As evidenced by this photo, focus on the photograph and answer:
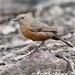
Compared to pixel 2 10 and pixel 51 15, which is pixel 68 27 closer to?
pixel 51 15

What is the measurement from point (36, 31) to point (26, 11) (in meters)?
7.49

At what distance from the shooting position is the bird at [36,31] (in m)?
7.20

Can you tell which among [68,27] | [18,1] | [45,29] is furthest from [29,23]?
[18,1]

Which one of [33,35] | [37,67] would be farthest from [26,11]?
[37,67]

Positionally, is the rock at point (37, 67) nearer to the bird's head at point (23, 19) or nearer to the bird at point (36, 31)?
the bird at point (36, 31)

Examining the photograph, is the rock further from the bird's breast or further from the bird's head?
the bird's head

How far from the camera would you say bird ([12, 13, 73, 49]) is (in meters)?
7.20

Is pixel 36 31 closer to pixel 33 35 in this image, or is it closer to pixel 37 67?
pixel 33 35

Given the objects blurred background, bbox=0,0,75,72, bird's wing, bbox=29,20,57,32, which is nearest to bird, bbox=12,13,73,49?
bird's wing, bbox=29,20,57,32

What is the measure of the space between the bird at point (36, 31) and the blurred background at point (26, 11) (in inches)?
27.2

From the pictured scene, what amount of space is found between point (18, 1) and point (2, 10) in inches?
82.6

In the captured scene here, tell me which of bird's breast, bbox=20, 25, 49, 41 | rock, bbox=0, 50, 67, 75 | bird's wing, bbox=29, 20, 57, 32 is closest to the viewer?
rock, bbox=0, 50, 67, 75

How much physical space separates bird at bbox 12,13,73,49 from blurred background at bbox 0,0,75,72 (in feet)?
2.27

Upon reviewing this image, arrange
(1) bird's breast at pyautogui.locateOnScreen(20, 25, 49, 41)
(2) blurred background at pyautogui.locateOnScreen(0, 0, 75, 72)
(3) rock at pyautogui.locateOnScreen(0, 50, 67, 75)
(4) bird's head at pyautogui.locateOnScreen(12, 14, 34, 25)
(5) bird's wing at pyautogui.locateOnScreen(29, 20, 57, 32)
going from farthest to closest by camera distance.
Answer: (2) blurred background at pyautogui.locateOnScreen(0, 0, 75, 72), (4) bird's head at pyautogui.locateOnScreen(12, 14, 34, 25), (5) bird's wing at pyautogui.locateOnScreen(29, 20, 57, 32), (1) bird's breast at pyautogui.locateOnScreen(20, 25, 49, 41), (3) rock at pyautogui.locateOnScreen(0, 50, 67, 75)
